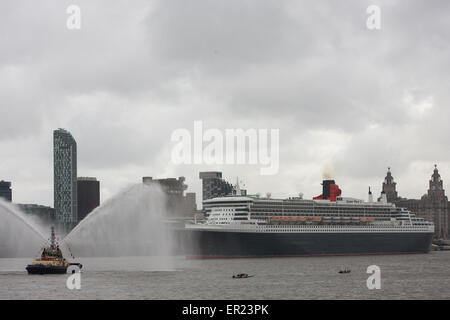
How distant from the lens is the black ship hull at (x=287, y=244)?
12775cm

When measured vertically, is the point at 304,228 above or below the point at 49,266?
above

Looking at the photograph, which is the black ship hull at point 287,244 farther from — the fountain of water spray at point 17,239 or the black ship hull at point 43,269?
the fountain of water spray at point 17,239

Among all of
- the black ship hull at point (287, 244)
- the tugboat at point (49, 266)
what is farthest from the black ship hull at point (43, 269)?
the black ship hull at point (287, 244)

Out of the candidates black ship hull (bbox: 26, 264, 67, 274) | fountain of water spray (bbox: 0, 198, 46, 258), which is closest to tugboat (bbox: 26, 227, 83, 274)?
black ship hull (bbox: 26, 264, 67, 274)

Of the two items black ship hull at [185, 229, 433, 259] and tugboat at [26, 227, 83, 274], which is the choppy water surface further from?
black ship hull at [185, 229, 433, 259]

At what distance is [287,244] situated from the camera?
441ft

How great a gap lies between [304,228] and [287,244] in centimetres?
→ 642

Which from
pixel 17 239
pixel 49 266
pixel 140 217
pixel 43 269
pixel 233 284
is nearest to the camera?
pixel 233 284

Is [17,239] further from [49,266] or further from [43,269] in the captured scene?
[49,266]

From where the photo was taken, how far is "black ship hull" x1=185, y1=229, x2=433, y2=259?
12775 centimetres

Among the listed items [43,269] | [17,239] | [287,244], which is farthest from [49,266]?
[17,239]

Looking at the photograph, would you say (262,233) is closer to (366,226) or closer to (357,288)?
(366,226)
